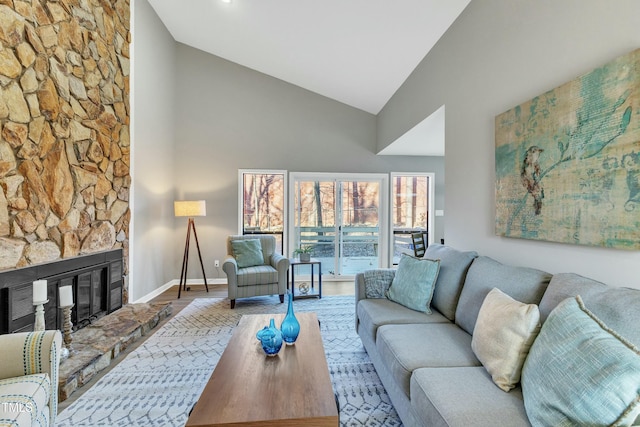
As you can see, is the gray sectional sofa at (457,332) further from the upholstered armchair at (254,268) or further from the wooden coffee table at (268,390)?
the upholstered armchair at (254,268)

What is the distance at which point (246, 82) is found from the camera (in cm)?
527

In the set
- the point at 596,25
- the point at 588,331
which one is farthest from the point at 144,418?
the point at 596,25

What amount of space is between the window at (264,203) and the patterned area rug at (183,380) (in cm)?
207

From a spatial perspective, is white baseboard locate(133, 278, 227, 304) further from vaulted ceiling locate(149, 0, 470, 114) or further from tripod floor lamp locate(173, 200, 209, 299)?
vaulted ceiling locate(149, 0, 470, 114)

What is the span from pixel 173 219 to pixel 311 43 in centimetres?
347

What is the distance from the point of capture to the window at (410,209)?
18.6 feet

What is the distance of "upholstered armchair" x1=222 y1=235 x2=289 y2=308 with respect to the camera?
3906mm

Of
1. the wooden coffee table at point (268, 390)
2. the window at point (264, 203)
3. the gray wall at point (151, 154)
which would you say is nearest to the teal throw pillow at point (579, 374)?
the wooden coffee table at point (268, 390)

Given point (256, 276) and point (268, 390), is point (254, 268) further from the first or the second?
point (268, 390)

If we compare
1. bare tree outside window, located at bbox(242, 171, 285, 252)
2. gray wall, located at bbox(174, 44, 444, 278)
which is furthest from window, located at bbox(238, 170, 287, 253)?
gray wall, located at bbox(174, 44, 444, 278)

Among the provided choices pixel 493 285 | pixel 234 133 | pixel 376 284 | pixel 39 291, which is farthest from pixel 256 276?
pixel 493 285

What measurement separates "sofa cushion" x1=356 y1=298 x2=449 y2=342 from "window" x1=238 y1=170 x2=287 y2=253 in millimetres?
3123

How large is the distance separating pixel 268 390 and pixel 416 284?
1409mm

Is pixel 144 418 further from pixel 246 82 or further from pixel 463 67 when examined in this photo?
pixel 246 82
